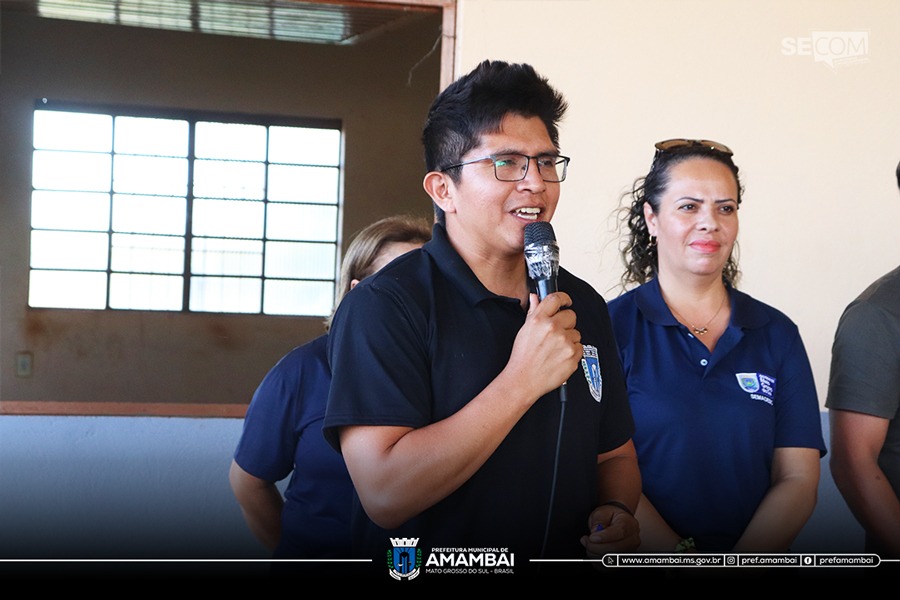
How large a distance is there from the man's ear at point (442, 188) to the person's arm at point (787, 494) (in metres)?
0.94

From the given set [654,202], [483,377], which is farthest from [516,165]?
[654,202]

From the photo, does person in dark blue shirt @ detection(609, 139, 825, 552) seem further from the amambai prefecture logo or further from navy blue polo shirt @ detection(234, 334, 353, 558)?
navy blue polo shirt @ detection(234, 334, 353, 558)

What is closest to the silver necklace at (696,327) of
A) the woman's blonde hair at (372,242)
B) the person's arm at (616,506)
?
the person's arm at (616,506)

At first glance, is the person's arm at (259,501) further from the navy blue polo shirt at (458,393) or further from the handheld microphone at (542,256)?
the handheld microphone at (542,256)

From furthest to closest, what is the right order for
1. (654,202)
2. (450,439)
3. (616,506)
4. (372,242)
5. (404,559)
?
1. (372,242)
2. (654,202)
3. (404,559)
4. (616,506)
5. (450,439)

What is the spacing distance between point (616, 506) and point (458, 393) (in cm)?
36

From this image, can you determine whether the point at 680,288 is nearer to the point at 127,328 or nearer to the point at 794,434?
the point at 794,434

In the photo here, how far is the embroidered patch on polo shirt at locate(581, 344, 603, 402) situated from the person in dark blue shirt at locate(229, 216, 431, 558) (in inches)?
25.5

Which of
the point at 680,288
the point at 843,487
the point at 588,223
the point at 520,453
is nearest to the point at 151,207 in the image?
the point at 588,223

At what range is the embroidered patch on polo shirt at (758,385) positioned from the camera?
6.58 ft

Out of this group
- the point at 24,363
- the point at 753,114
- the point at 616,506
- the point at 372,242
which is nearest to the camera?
the point at 616,506

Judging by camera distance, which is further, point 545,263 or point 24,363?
point 24,363

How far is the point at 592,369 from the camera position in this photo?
1.61m

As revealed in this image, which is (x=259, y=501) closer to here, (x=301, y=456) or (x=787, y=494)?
(x=301, y=456)
